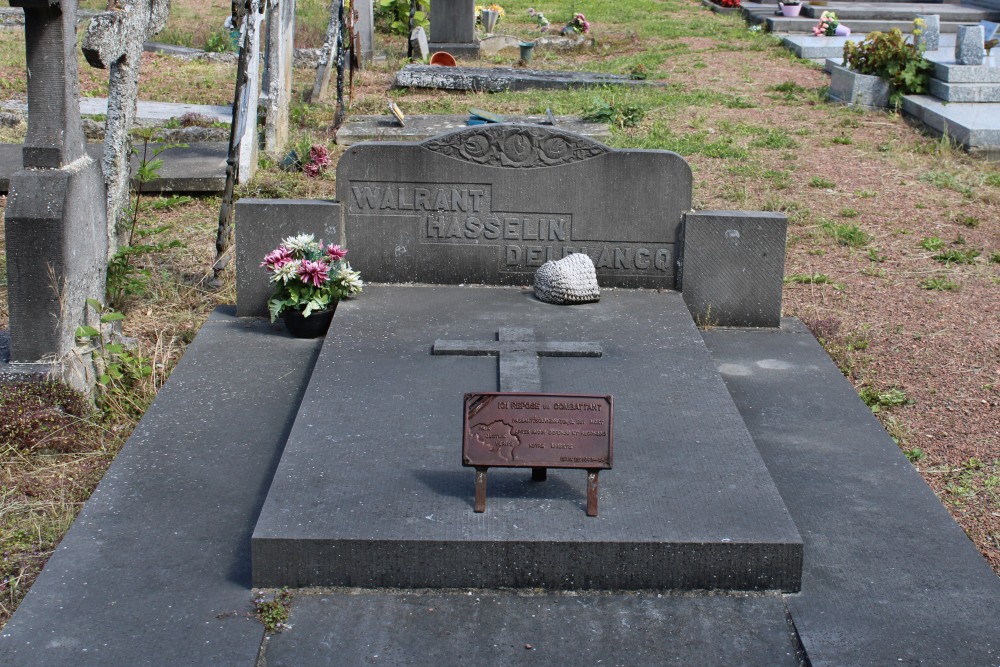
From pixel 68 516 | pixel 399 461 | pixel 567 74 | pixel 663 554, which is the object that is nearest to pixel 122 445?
pixel 68 516

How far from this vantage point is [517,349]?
5.11 meters

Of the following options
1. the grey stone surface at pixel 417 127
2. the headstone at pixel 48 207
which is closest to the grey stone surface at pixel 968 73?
the grey stone surface at pixel 417 127

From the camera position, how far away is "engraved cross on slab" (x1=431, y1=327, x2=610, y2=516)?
4781 millimetres

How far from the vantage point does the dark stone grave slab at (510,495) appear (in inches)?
139

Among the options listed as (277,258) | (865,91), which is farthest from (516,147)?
(865,91)

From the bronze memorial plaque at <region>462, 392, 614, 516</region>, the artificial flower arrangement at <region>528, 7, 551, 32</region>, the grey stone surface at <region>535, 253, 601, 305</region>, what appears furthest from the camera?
the artificial flower arrangement at <region>528, 7, 551, 32</region>

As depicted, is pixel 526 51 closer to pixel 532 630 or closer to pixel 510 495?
pixel 510 495

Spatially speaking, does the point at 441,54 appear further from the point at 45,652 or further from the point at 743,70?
the point at 45,652

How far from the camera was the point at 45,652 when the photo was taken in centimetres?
321

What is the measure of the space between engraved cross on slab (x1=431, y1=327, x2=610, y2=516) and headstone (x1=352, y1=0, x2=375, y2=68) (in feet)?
36.1

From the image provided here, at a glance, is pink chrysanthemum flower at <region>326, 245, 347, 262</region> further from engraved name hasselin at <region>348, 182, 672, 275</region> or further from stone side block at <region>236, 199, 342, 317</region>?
engraved name hasselin at <region>348, 182, 672, 275</region>

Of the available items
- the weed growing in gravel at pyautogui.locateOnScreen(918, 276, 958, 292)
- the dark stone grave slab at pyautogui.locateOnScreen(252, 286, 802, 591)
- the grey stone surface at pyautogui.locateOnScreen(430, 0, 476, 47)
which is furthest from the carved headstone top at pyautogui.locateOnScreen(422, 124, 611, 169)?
the grey stone surface at pyautogui.locateOnScreen(430, 0, 476, 47)

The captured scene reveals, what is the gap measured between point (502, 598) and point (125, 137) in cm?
408

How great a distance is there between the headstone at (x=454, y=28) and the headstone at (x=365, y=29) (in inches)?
51.1
